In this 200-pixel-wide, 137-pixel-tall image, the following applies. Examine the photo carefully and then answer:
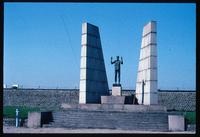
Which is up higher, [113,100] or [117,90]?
[117,90]

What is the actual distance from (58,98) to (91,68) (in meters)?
16.6

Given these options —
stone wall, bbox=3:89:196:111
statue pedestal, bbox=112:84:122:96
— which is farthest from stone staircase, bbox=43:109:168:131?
stone wall, bbox=3:89:196:111

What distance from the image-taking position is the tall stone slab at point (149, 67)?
17.9 metres

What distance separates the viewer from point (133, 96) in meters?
20.2

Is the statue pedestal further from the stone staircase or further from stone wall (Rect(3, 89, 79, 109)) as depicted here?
stone wall (Rect(3, 89, 79, 109))

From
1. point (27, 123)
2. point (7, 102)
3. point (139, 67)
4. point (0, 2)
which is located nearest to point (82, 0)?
point (0, 2)

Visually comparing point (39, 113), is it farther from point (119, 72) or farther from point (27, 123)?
point (119, 72)

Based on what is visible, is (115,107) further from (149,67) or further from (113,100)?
(149,67)

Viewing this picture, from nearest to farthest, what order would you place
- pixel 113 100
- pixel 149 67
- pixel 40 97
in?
1. pixel 149 67
2. pixel 113 100
3. pixel 40 97

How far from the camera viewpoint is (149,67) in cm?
1805

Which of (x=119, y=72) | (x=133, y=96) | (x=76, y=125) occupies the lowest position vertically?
(x=76, y=125)

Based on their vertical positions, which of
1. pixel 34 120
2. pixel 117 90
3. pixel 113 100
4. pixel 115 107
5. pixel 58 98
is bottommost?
pixel 34 120

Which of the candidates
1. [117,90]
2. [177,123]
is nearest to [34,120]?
[117,90]

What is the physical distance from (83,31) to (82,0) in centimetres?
1249
